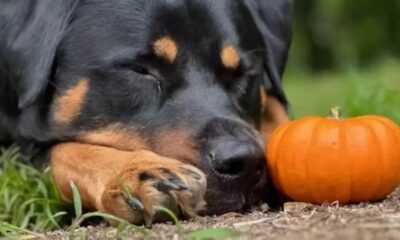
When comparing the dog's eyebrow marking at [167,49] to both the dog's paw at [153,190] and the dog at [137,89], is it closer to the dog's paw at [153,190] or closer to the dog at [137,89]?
the dog at [137,89]

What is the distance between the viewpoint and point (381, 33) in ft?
35.9

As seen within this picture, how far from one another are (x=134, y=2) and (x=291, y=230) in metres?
1.24

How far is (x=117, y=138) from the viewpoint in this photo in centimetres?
340

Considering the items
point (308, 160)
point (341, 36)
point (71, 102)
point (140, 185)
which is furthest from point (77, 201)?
point (341, 36)

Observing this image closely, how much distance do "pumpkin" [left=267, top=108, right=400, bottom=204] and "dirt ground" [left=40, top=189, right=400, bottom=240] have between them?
5 centimetres

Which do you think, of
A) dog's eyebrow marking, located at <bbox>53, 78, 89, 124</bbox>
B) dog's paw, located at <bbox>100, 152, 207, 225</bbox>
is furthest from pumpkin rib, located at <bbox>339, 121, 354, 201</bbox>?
dog's eyebrow marking, located at <bbox>53, 78, 89, 124</bbox>

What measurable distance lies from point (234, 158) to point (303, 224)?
0.38m

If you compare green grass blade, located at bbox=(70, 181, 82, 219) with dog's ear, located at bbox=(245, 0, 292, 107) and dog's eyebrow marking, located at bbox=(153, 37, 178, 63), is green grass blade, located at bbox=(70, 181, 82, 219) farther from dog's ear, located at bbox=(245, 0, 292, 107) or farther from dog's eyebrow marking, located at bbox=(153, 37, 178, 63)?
dog's ear, located at bbox=(245, 0, 292, 107)

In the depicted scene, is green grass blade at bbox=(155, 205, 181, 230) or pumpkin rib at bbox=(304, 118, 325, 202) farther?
pumpkin rib at bbox=(304, 118, 325, 202)

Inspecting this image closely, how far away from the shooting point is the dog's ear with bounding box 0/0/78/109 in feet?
11.7

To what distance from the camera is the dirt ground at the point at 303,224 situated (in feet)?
8.22

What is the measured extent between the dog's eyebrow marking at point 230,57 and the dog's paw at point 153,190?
2.05 feet

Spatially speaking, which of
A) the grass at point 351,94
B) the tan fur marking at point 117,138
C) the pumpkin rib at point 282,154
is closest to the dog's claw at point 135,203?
the tan fur marking at point 117,138

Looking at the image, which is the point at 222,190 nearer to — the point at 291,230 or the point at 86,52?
the point at 291,230
